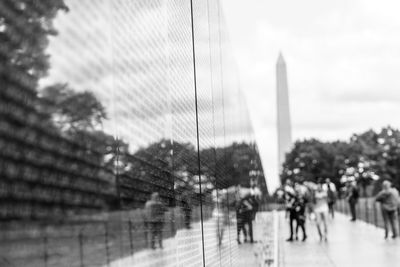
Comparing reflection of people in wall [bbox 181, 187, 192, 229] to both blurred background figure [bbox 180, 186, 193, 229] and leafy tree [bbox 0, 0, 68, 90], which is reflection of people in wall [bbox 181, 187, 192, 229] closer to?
blurred background figure [bbox 180, 186, 193, 229]

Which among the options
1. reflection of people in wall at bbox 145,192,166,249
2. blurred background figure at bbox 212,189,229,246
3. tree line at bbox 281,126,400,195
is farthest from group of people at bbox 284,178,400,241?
tree line at bbox 281,126,400,195

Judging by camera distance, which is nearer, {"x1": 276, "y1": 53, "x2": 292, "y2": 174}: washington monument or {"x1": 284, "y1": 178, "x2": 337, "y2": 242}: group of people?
{"x1": 284, "y1": 178, "x2": 337, "y2": 242}: group of people

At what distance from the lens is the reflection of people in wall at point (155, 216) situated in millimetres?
2207

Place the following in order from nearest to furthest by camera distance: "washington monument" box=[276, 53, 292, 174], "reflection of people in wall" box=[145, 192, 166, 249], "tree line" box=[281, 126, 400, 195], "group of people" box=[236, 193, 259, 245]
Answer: "reflection of people in wall" box=[145, 192, 166, 249], "group of people" box=[236, 193, 259, 245], "washington monument" box=[276, 53, 292, 174], "tree line" box=[281, 126, 400, 195]

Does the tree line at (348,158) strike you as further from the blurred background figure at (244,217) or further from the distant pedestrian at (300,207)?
the blurred background figure at (244,217)

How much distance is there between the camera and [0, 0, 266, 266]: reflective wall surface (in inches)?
45.1

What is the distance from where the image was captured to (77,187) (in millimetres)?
1373

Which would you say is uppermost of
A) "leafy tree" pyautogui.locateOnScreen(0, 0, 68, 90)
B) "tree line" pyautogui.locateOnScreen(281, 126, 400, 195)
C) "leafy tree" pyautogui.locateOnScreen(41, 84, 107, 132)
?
"tree line" pyautogui.locateOnScreen(281, 126, 400, 195)

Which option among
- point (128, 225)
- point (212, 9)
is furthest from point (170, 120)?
point (212, 9)

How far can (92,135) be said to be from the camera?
1458 millimetres

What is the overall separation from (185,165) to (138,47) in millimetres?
1162

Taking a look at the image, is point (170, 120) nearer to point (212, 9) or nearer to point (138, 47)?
point (138, 47)

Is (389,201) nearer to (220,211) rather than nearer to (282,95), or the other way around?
(220,211)

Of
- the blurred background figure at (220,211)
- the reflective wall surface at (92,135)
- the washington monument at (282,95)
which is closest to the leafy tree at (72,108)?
the reflective wall surface at (92,135)
